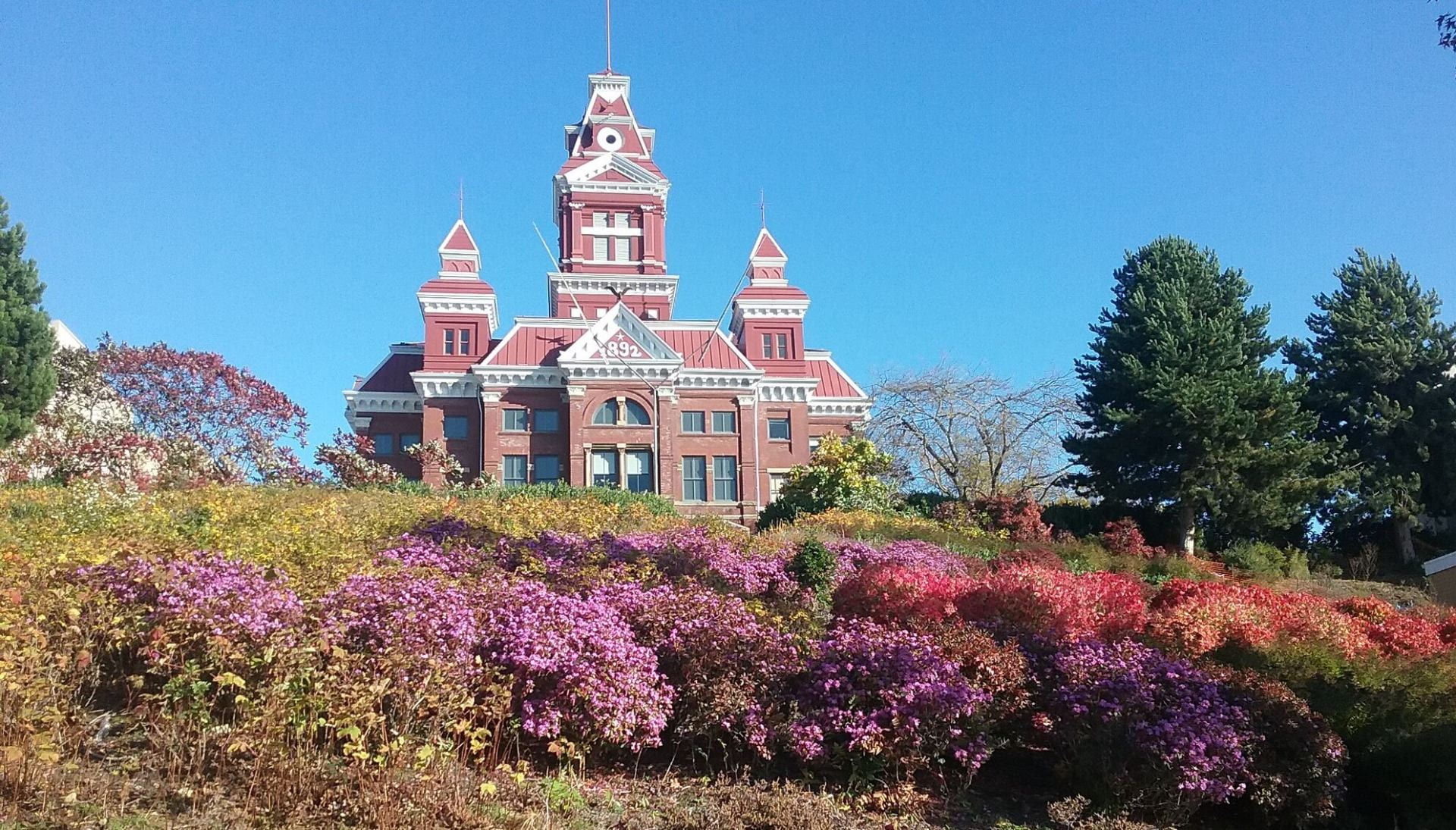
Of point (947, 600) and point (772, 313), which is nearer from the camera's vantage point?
point (947, 600)

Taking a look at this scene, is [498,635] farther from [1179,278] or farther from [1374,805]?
[1179,278]

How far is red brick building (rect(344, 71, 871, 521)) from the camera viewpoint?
37.4m

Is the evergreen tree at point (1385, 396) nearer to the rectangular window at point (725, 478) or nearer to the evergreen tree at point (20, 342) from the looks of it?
the rectangular window at point (725, 478)

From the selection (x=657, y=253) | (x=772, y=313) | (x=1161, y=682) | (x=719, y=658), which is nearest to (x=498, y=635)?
(x=719, y=658)

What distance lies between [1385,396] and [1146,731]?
91.4 ft

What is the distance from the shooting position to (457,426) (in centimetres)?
3897

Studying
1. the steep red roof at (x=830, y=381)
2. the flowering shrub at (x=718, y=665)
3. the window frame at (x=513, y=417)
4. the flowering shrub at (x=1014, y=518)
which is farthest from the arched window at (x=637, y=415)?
the flowering shrub at (x=718, y=665)

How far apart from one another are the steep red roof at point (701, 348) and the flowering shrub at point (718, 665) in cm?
3019

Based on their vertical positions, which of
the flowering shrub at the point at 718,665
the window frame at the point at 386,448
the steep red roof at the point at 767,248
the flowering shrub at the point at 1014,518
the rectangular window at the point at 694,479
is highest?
the steep red roof at the point at 767,248

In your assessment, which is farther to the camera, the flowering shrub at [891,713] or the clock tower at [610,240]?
the clock tower at [610,240]

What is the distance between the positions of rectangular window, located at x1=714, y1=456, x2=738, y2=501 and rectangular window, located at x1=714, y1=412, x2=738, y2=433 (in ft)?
3.46

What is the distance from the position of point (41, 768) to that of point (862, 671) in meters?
4.48

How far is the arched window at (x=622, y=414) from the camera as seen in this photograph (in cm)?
3747

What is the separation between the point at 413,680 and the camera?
19.2 feet
